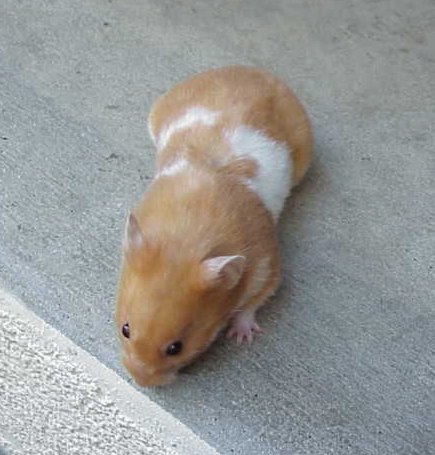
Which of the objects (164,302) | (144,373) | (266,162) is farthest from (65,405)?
(266,162)

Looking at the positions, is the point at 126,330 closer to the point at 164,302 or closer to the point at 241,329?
the point at 164,302

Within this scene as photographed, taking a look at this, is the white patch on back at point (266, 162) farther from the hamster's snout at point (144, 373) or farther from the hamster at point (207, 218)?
the hamster's snout at point (144, 373)

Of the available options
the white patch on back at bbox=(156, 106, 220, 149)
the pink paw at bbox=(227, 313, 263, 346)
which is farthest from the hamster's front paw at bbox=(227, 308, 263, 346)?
the white patch on back at bbox=(156, 106, 220, 149)

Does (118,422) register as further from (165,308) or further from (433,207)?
(433,207)

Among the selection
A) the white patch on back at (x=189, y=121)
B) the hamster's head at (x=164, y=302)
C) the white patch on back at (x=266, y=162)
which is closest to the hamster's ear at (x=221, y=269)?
the hamster's head at (x=164, y=302)

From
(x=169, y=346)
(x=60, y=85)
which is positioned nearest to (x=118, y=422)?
(x=169, y=346)

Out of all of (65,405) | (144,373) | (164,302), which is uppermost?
(164,302)

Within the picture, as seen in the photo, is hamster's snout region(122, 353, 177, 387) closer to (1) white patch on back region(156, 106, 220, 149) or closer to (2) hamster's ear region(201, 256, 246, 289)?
(2) hamster's ear region(201, 256, 246, 289)
